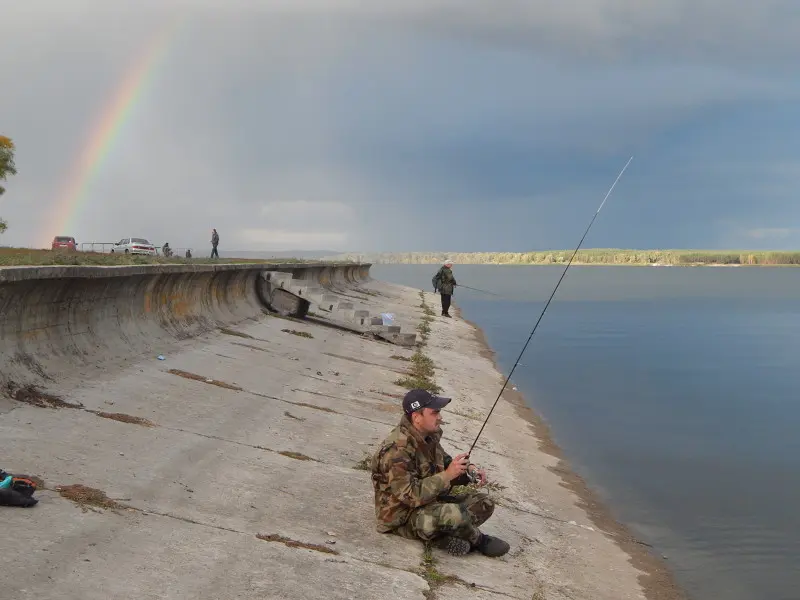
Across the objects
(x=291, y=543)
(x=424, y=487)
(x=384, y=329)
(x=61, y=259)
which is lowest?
→ (x=291, y=543)

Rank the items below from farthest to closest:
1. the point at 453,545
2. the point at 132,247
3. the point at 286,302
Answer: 1. the point at 132,247
2. the point at 286,302
3. the point at 453,545

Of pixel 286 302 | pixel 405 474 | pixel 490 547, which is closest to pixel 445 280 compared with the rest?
pixel 286 302

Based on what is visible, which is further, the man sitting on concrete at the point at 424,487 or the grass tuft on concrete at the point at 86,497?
the man sitting on concrete at the point at 424,487

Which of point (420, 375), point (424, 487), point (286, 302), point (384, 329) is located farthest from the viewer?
point (286, 302)

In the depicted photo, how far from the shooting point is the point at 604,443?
16625 mm

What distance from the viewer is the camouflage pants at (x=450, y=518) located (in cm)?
686

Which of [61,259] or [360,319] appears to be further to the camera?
[360,319]

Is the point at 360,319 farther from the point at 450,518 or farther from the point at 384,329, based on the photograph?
the point at 450,518

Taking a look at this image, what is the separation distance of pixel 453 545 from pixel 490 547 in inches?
16.3

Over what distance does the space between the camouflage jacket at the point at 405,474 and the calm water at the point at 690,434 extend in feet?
12.8

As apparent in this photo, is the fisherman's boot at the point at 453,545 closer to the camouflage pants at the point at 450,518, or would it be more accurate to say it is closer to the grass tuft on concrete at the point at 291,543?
the camouflage pants at the point at 450,518

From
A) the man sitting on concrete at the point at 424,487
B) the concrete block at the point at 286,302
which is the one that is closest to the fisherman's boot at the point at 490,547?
the man sitting on concrete at the point at 424,487

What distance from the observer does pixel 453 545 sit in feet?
23.2

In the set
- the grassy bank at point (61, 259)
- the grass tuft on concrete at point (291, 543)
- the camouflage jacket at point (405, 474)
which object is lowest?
the grass tuft on concrete at point (291, 543)
